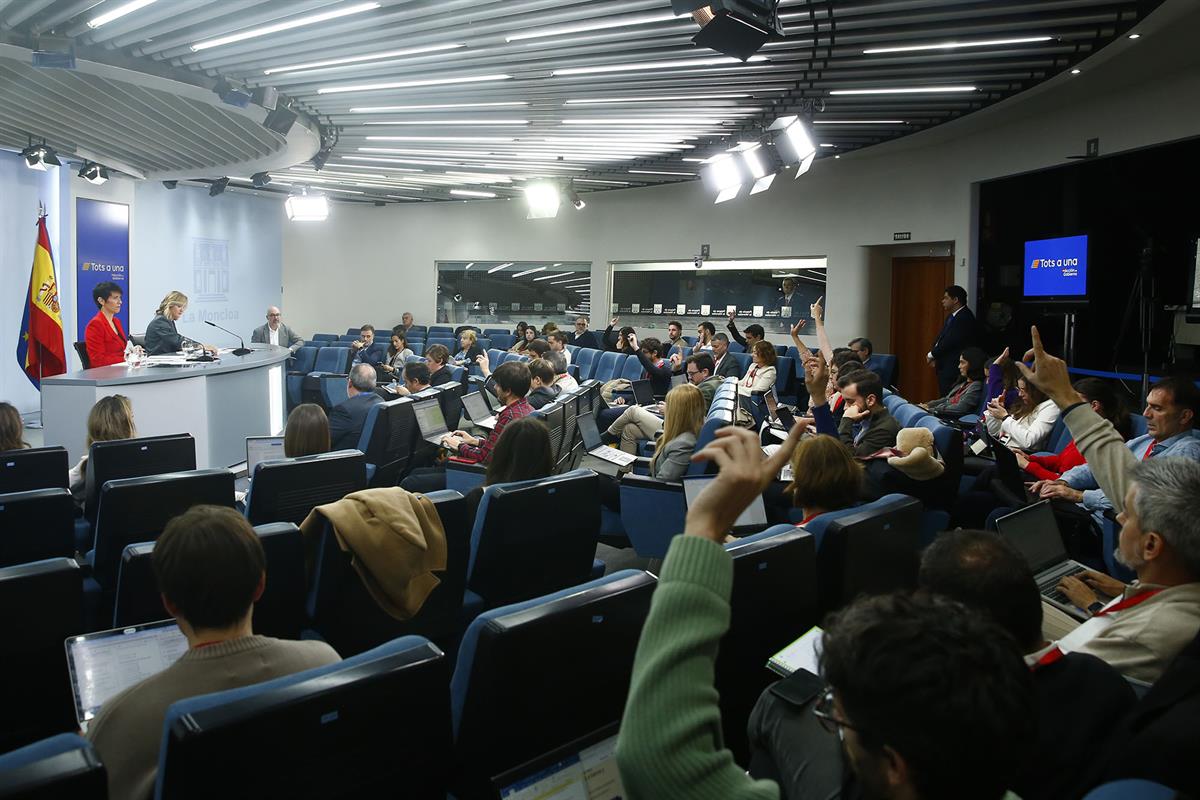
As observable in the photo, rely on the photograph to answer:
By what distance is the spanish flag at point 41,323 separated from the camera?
10.7 meters

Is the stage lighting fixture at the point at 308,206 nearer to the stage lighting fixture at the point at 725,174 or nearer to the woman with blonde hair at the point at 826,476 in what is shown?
the stage lighting fixture at the point at 725,174

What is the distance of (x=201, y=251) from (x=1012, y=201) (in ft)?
44.0

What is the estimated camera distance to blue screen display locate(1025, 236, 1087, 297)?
360 inches

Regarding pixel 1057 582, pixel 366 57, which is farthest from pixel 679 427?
pixel 366 57

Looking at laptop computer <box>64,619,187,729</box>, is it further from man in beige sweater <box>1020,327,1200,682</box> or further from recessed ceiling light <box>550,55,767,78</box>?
recessed ceiling light <box>550,55,767,78</box>

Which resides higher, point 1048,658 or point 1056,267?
point 1056,267

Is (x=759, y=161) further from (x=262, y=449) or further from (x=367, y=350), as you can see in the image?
(x=367, y=350)

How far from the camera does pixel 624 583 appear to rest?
1964 mm

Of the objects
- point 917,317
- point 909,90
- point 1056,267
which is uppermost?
point 909,90

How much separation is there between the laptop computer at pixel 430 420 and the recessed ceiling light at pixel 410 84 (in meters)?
3.00

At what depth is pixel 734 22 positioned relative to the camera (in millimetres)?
4285

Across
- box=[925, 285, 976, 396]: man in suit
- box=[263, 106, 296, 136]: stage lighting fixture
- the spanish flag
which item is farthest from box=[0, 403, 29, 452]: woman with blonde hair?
box=[925, 285, 976, 396]: man in suit

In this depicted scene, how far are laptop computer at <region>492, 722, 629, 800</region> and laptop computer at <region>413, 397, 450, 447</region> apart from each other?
162 inches

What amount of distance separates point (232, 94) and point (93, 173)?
225 inches
